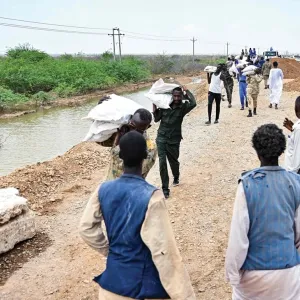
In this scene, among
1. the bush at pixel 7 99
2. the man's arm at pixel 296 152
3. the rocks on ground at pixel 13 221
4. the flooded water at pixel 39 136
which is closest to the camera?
the man's arm at pixel 296 152

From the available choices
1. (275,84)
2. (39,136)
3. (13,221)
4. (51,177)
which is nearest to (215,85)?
(275,84)

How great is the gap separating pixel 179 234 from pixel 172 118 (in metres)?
1.57

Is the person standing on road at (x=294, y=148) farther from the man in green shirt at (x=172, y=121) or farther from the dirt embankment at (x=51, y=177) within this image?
the dirt embankment at (x=51, y=177)

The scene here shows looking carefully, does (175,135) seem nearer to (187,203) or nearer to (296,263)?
(187,203)

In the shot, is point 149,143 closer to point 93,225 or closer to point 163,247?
point 93,225

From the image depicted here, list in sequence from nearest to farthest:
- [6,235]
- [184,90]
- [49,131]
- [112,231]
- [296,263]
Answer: [112,231] < [296,263] < [6,235] < [184,90] < [49,131]

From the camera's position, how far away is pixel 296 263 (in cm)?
229

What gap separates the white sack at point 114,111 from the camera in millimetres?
3447

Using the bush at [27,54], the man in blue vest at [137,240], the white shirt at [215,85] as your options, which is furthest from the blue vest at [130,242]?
the bush at [27,54]

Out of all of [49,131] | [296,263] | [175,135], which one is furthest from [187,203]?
[49,131]

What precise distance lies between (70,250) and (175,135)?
2065 mm

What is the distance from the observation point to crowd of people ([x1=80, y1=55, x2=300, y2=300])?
2.05m

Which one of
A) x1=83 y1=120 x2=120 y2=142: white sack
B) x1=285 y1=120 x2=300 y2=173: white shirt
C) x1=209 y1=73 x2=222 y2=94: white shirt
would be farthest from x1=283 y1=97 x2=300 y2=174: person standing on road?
x1=209 y1=73 x2=222 y2=94: white shirt

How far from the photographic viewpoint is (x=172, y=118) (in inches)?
214
